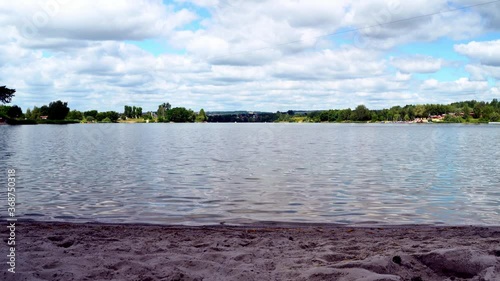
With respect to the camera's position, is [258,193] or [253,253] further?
[258,193]

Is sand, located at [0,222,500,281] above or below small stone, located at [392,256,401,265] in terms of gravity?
below

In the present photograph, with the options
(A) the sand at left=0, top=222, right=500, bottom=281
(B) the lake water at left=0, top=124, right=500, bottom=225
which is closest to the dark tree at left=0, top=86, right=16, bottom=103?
(B) the lake water at left=0, top=124, right=500, bottom=225

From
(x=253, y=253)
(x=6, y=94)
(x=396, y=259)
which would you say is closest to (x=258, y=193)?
(x=253, y=253)

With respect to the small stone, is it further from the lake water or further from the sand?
the lake water

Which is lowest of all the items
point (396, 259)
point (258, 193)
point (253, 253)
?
point (258, 193)

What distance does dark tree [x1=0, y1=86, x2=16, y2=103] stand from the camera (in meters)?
177

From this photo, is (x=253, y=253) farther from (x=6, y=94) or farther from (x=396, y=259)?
(x=6, y=94)

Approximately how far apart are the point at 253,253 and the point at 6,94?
628 feet

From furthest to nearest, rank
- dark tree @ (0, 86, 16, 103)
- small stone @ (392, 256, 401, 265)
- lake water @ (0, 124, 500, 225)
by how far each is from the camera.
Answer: dark tree @ (0, 86, 16, 103)
lake water @ (0, 124, 500, 225)
small stone @ (392, 256, 401, 265)

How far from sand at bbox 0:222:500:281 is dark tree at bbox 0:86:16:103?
183905 mm

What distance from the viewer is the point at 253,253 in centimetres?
1076

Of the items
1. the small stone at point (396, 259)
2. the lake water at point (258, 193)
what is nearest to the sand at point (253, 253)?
the small stone at point (396, 259)

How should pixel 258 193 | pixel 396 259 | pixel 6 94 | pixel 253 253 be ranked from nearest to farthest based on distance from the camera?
pixel 396 259, pixel 253 253, pixel 258 193, pixel 6 94

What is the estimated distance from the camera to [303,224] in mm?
16094
